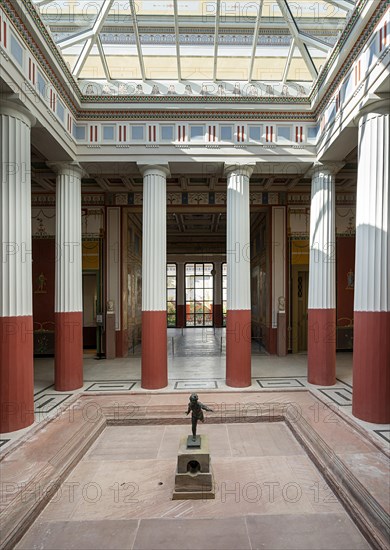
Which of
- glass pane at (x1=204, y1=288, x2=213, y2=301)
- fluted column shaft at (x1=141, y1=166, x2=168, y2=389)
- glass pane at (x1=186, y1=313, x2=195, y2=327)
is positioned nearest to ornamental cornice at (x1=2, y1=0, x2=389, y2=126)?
fluted column shaft at (x1=141, y1=166, x2=168, y2=389)

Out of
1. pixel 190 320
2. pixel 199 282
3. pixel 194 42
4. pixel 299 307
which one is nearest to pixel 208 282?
pixel 199 282

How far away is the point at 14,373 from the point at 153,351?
271cm

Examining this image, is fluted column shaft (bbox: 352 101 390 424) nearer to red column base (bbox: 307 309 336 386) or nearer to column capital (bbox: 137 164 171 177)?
red column base (bbox: 307 309 336 386)

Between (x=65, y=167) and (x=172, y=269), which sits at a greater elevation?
(x=65, y=167)

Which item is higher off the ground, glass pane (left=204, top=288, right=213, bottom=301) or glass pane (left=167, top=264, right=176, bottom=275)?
glass pane (left=167, top=264, right=176, bottom=275)

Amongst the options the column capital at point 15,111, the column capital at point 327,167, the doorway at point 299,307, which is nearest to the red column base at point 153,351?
the column capital at point 15,111

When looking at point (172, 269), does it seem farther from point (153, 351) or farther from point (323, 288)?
point (323, 288)

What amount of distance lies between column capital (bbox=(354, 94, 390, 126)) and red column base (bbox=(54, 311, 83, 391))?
6035 mm

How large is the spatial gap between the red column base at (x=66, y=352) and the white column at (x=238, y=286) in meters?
3.01

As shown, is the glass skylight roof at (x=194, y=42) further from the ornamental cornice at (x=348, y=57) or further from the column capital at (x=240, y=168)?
the column capital at (x=240, y=168)

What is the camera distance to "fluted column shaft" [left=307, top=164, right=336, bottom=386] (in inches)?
284

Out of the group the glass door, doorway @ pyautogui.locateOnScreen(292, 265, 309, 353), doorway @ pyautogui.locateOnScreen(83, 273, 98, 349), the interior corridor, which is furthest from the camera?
the glass door

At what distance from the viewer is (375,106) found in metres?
5.04

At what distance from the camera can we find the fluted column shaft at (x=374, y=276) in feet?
16.5
